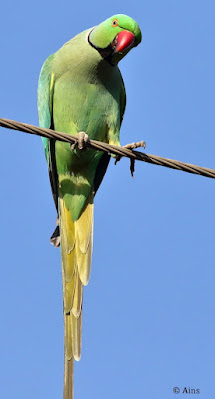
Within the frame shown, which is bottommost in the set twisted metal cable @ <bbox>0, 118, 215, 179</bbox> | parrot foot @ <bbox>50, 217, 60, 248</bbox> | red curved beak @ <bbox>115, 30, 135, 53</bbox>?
twisted metal cable @ <bbox>0, 118, 215, 179</bbox>

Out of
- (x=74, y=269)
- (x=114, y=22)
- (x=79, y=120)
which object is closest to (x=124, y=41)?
(x=114, y=22)

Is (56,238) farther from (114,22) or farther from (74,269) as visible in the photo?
(114,22)

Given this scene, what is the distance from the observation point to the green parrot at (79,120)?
216 inches

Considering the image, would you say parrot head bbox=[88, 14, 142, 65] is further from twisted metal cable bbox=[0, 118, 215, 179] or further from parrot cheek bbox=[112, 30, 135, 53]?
twisted metal cable bbox=[0, 118, 215, 179]

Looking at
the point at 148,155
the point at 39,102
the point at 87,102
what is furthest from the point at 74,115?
the point at 148,155

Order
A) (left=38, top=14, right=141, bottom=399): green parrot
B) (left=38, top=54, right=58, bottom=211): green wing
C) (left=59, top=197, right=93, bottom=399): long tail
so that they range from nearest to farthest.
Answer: (left=59, top=197, right=93, bottom=399): long tail, (left=38, top=14, right=141, bottom=399): green parrot, (left=38, top=54, right=58, bottom=211): green wing

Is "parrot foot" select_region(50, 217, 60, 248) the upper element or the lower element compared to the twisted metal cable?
upper

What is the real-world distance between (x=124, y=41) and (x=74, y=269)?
76.0 inches

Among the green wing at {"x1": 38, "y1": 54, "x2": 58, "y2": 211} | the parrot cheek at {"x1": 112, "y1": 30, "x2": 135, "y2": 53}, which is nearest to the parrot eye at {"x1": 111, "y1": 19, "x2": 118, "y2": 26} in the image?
the parrot cheek at {"x1": 112, "y1": 30, "x2": 135, "y2": 53}

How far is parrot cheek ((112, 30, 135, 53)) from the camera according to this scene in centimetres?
540

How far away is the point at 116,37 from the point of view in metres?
5.48

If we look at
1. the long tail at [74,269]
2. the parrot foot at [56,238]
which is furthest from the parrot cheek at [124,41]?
the parrot foot at [56,238]

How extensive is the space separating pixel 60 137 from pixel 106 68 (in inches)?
65.6

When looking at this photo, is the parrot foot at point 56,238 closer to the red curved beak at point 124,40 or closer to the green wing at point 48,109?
the green wing at point 48,109
